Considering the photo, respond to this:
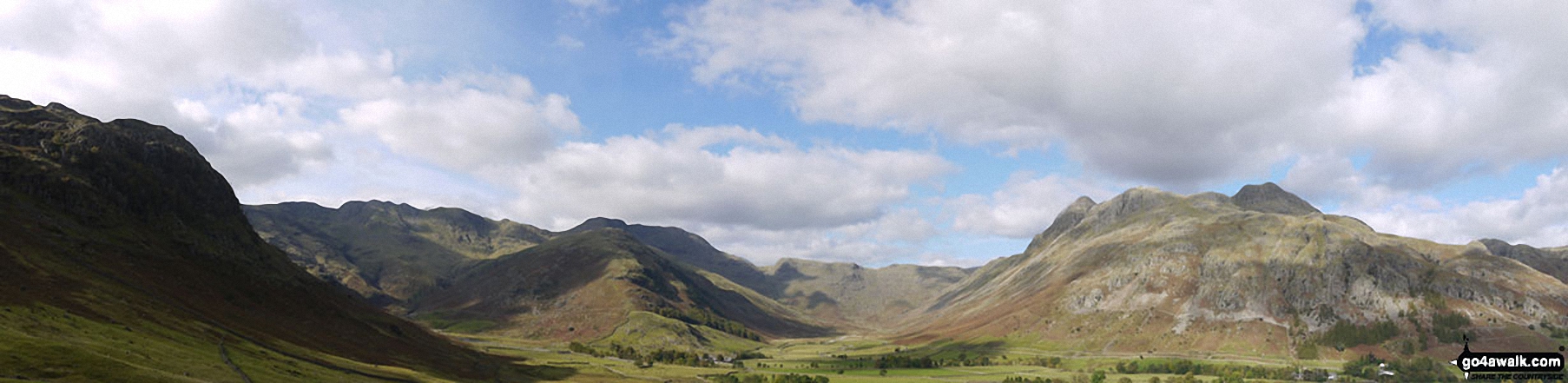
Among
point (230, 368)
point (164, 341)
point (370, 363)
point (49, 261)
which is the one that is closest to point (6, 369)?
point (230, 368)

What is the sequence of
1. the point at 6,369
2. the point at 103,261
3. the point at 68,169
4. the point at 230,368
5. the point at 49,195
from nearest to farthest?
the point at 6,369 < the point at 230,368 < the point at 103,261 < the point at 49,195 < the point at 68,169

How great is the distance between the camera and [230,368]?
120 m

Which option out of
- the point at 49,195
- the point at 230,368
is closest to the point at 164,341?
the point at 230,368

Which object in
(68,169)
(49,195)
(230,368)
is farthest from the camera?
(68,169)

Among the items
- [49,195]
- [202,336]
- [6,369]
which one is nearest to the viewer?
[6,369]

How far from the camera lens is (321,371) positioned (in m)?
145

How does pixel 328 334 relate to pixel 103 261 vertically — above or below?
below

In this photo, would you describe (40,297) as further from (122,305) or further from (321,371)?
(321,371)

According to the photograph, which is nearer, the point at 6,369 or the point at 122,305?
the point at 6,369

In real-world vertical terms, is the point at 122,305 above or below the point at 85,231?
below

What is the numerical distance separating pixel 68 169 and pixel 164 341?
368ft

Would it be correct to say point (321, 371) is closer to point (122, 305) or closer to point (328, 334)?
point (122, 305)

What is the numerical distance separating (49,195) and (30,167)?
1097 centimetres

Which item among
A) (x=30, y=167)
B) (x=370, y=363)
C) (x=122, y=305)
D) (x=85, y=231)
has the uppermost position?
(x=30, y=167)
